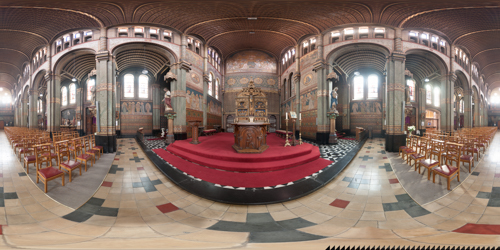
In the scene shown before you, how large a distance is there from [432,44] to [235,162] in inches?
544

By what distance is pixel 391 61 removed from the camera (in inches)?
376

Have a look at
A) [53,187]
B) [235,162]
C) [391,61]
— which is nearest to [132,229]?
[53,187]

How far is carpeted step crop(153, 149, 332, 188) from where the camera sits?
14.3 feet

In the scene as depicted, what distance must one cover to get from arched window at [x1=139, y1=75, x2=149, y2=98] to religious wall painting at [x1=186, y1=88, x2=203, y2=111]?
590 centimetres

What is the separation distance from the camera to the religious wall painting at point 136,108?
15680mm

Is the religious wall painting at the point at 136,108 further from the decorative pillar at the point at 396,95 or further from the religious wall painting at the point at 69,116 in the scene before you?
the decorative pillar at the point at 396,95

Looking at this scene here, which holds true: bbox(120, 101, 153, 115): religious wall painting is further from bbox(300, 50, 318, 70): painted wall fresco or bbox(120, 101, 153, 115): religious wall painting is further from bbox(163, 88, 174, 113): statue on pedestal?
bbox(300, 50, 318, 70): painted wall fresco

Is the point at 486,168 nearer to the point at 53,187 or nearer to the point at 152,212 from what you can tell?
the point at 152,212

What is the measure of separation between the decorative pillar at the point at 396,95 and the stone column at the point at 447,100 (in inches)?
255

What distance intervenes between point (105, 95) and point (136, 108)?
292 inches

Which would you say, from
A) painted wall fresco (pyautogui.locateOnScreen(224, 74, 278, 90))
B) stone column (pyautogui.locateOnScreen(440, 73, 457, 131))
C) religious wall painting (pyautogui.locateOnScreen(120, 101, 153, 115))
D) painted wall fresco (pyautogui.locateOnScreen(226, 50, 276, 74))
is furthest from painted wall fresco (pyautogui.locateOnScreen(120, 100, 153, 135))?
stone column (pyautogui.locateOnScreen(440, 73, 457, 131))

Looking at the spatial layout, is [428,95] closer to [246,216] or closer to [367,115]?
[367,115]

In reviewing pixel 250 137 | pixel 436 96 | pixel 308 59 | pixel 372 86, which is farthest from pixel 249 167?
pixel 436 96

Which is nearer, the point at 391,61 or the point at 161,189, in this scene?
the point at 161,189
